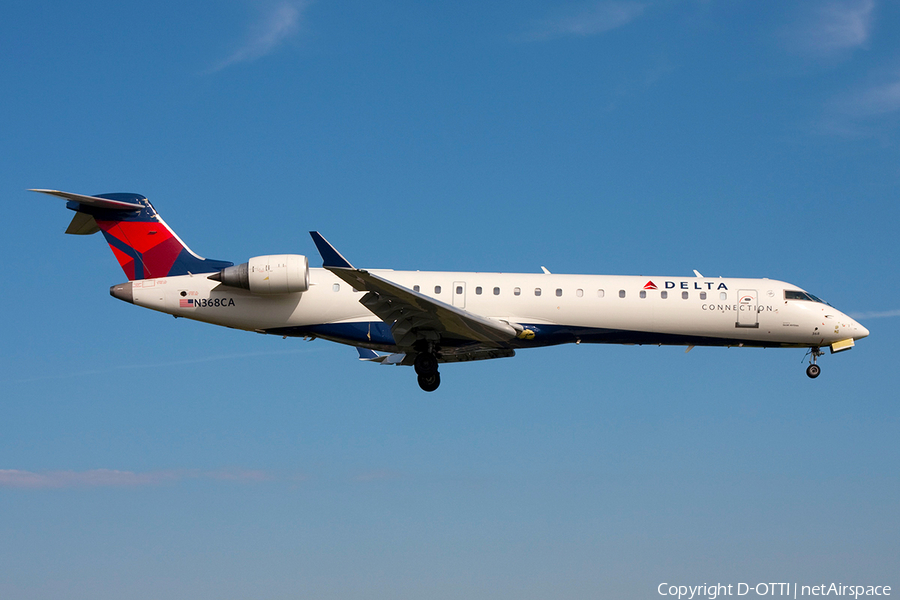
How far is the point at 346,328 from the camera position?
25016 millimetres

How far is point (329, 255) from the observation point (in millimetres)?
21391

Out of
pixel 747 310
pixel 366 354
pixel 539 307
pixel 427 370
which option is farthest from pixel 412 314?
pixel 747 310

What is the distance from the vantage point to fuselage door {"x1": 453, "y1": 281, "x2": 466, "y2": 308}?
25.2 meters

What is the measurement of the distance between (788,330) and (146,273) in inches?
730

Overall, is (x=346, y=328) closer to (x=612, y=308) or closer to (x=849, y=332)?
(x=612, y=308)

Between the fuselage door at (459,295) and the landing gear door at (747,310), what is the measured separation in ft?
25.7

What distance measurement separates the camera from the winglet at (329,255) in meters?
21.1

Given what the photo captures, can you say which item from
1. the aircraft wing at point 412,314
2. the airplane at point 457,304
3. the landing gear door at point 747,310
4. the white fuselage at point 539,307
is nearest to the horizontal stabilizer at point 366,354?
the airplane at point 457,304

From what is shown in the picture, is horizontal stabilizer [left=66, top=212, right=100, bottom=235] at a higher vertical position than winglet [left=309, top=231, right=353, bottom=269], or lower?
higher

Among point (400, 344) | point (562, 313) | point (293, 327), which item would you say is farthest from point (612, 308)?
point (293, 327)

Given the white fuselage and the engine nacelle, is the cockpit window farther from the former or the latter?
the engine nacelle

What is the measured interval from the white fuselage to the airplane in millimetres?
28

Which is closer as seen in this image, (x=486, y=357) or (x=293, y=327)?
(x=293, y=327)

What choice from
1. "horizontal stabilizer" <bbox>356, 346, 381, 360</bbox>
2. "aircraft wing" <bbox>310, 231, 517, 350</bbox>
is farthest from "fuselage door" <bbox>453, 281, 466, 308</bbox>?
"horizontal stabilizer" <bbox>356, 346, 381, 360</bbox>
